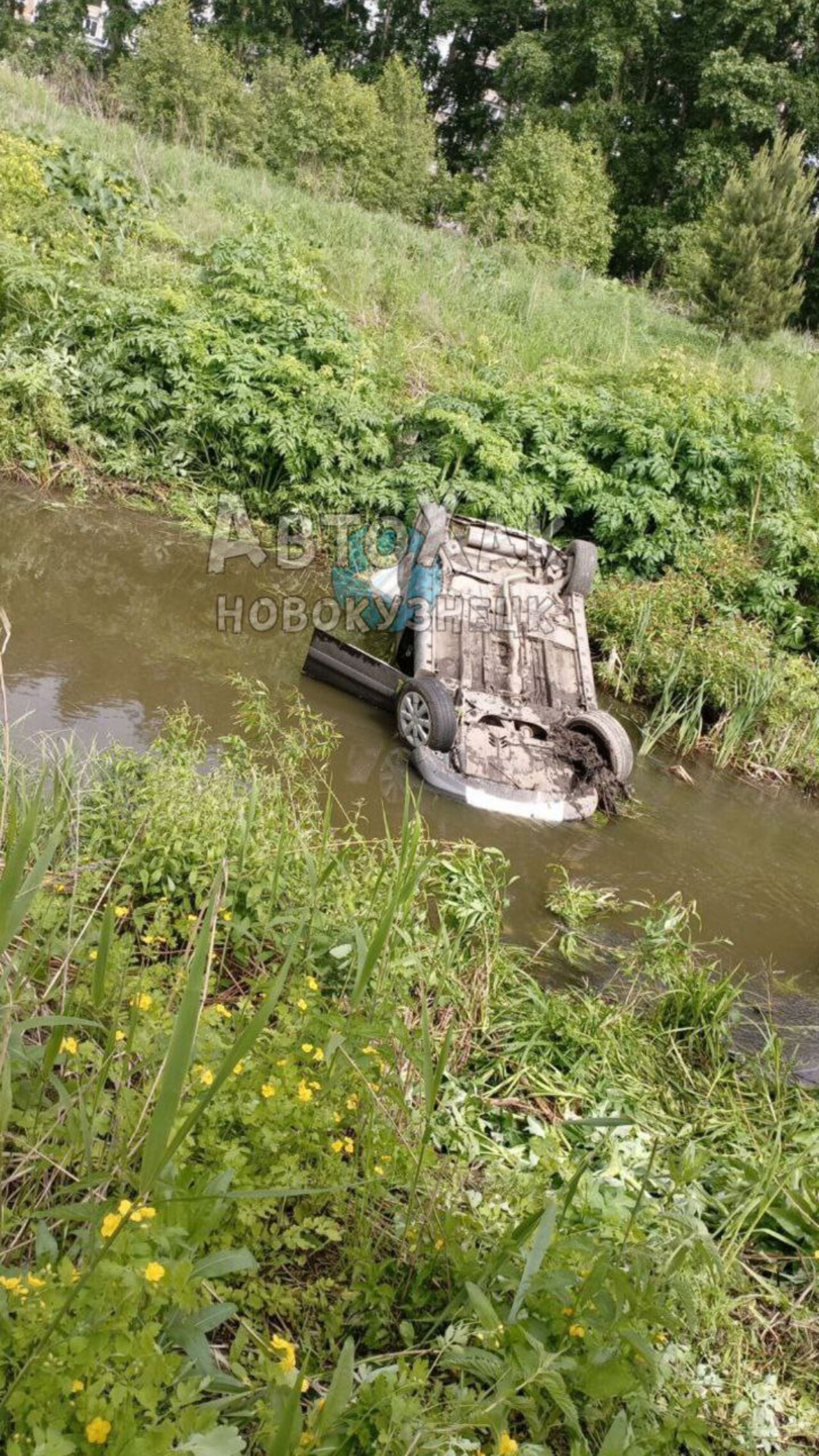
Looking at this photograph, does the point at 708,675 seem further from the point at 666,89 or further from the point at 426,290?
the point at 666,89

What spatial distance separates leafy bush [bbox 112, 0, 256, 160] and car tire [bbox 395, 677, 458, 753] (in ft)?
68.6

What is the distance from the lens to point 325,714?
7.17 m

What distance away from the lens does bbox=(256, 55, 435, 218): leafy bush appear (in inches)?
965

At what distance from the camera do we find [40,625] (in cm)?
731

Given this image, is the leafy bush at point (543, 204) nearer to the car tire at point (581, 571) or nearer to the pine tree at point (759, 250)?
the pine tree at point (759, 250)

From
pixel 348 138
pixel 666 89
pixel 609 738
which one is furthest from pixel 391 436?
pixel 666 89

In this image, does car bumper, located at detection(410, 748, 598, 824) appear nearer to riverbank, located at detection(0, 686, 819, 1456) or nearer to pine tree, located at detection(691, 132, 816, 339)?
riverbank, located at detection(0, 686, 819, 1456)

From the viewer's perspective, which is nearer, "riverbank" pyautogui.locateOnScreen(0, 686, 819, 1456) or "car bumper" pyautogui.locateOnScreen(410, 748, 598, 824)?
"riverbank" pyautogui.locateOnScreen(0, 686, 819, 1456)

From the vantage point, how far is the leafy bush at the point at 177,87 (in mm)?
23391

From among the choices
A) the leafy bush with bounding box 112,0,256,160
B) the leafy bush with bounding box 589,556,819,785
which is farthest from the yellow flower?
the leafy bush with bounding box 112,0,256,160

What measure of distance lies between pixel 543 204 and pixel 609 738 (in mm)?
20431

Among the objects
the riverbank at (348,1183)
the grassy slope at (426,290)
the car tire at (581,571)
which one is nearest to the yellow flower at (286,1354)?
Result: the riverbank at (348,1183)

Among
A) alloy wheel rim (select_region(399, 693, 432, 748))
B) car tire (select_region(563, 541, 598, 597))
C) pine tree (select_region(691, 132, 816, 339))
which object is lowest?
alloy wheel rim (select_region(399, 693, 432, 748))

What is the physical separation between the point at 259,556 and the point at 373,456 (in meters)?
1.73
